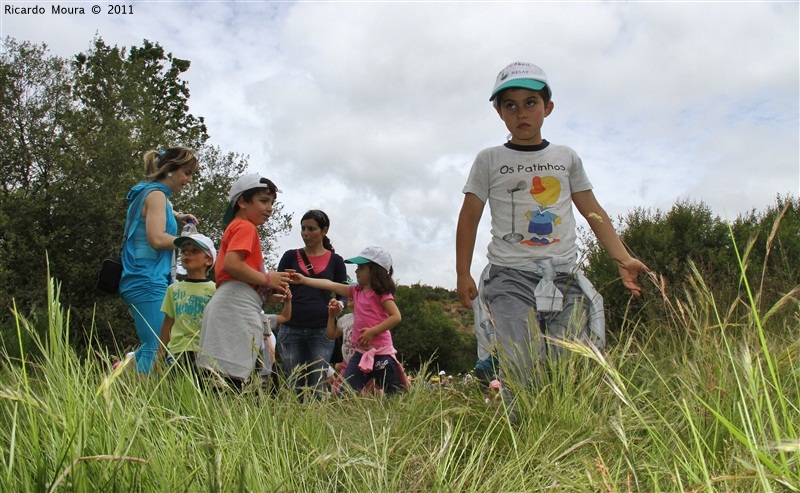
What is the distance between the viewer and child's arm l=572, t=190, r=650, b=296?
3.22 m

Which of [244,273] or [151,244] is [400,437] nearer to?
[244,273]

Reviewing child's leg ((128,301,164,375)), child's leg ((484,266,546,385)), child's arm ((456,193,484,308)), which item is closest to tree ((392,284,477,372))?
child's leg ((128,301,164,375))

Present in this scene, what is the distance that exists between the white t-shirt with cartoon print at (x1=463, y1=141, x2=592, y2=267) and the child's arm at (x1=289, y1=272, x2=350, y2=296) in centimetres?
171

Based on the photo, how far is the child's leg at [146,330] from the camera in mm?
3691

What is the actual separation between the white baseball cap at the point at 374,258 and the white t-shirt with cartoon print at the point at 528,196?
1.91 m

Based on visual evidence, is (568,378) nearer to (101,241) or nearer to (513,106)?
(513,106)

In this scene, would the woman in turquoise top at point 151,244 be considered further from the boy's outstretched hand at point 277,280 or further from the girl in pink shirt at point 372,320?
the girl in pink shirt at point 372,320

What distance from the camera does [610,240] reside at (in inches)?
137

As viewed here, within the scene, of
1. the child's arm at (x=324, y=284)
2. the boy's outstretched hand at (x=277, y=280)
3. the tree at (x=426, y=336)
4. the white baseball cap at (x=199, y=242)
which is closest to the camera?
the boy's outstretched hand at (x=277, y=280)

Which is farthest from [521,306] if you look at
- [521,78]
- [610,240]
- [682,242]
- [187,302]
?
[682,242]

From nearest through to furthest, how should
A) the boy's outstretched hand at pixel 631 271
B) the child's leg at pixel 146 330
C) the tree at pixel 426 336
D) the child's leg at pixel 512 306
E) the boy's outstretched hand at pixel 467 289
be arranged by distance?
the child's leg at pixel 512 306 < the boy's outstretched hand at pixel 631 271 < the boy's outstretched hand at pixel 467 289 < the child's leg at pixel 146 330 < the tree at pixel 426 336

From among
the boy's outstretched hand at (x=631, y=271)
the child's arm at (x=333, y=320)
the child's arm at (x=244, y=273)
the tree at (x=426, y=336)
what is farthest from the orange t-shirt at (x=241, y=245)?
the tree at (x=426, y=336)

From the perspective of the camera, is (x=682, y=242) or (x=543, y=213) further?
(x=682, y=242)

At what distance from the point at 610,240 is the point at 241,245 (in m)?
1.92
